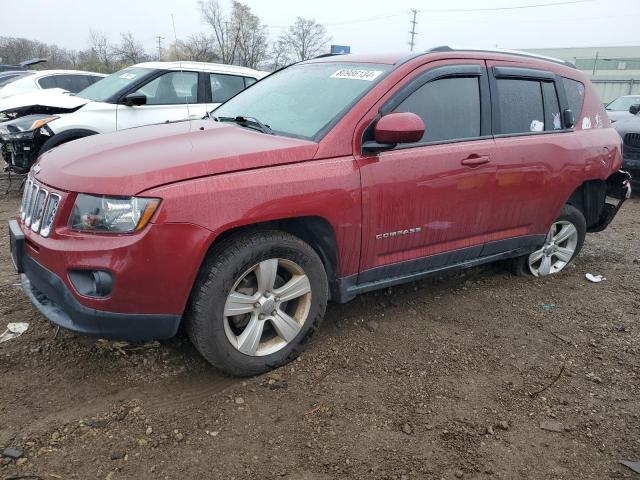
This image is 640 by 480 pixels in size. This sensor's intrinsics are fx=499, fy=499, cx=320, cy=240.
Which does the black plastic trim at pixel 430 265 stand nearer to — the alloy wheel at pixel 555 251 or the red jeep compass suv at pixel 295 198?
the red jeep compass suv at pixel 295 198

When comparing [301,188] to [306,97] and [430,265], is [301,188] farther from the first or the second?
[430,265]

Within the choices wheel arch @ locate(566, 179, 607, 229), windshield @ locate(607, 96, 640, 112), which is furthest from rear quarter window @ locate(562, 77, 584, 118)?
windshield @ locate(607, 96, 640, 112)

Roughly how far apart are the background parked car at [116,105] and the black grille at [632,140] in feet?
21.2

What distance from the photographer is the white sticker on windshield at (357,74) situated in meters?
3.16

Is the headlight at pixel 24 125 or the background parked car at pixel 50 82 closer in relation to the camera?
the headlight at pixel 24 125

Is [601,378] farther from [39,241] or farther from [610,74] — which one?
[610,74]

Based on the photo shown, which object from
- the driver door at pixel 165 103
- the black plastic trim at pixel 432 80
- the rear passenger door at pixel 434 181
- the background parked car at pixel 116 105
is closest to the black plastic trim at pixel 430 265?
the rear passenger door at pixel 434 181

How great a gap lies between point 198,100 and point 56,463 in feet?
19.4

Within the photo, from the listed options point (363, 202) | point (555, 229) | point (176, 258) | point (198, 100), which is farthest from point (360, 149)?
point (198, 100)

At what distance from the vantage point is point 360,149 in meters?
2.90

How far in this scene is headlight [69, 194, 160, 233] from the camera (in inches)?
90.4

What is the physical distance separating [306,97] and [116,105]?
14.4 ft

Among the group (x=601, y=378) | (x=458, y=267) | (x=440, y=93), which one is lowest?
(x=601, y=378)

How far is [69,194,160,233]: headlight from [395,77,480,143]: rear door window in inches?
65.2
